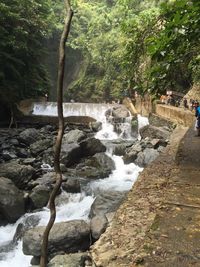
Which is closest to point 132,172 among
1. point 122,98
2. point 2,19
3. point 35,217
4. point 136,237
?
point 35,217

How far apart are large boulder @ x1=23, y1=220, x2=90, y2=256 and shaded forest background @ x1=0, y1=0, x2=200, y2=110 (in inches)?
129

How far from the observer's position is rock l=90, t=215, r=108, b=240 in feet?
23.2

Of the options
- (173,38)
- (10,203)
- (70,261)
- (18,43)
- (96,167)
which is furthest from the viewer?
(18,43)

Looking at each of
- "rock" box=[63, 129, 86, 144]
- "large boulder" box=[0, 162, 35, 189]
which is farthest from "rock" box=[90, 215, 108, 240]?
"rock" box=[63, 129, 86, 144]

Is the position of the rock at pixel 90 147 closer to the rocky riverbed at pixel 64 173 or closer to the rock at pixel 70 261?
the rocky riverbed at pixel 64 173

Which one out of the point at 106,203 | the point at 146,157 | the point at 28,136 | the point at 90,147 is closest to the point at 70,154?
the point at 90,147

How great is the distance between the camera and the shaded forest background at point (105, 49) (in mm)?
5141

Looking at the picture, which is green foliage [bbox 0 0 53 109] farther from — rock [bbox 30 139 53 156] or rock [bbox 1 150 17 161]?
rock [bbox 1 150 17 161]

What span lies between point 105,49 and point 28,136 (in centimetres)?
1734

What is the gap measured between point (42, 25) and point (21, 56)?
2.50 m

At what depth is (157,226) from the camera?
4.29 meters

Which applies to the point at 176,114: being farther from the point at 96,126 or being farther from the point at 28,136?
the point at 28,136

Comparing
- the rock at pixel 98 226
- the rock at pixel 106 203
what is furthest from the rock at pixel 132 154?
the rock at pixel 98 226

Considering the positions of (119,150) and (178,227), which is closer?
(178,227)
